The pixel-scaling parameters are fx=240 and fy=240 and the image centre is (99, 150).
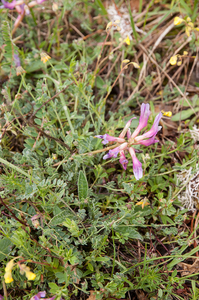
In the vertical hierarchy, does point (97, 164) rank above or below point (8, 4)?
below

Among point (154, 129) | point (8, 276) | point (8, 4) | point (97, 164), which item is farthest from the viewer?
point (8, 4)

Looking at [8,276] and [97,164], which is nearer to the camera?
[8,276]

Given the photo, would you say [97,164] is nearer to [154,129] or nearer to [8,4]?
[154,129]

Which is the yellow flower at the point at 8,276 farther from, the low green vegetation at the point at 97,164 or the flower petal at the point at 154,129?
the flower petal at the point at 154,129

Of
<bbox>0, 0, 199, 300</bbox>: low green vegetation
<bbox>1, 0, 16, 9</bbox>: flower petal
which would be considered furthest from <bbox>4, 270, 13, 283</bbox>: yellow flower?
<bbox>1, 0, 16, 9</bbox>: flower petal

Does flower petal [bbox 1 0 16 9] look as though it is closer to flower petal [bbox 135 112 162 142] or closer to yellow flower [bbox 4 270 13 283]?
flower petal [bbox 135 112 162 142]

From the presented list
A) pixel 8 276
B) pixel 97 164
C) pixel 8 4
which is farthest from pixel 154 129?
pixel 8 4

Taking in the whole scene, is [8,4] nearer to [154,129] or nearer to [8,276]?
[154,129]

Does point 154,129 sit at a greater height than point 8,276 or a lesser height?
greater

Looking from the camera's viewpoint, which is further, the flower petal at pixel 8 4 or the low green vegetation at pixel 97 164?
the flower petal at pixel 8 4

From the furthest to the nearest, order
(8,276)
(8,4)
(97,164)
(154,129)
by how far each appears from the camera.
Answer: (8,4) → (97,164) → (154,129) → (8,276)

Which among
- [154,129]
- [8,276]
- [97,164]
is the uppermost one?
[154,129]

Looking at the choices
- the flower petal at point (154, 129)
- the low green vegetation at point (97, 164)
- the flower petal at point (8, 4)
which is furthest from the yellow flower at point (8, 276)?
the flower petal at point (8, 4)
